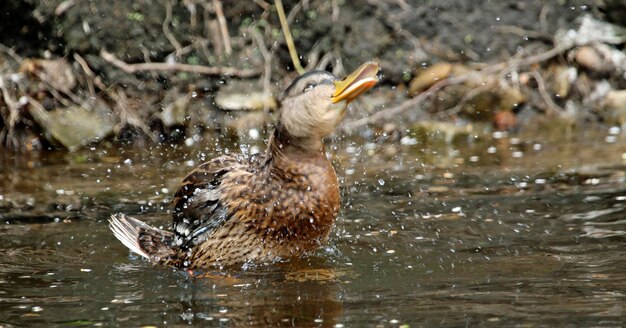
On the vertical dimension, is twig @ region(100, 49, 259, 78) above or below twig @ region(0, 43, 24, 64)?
below

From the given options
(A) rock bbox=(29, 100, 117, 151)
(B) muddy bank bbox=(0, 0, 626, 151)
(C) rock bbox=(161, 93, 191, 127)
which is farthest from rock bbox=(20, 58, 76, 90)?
(C) rock bbox=(161, 93, 191, 127)

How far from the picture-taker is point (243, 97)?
10141 mm

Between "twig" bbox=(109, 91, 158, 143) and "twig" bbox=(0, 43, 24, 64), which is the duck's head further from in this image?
"twig" bbox=(0, 43, 24, 64)

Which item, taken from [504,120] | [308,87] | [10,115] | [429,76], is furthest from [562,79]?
[308,87]

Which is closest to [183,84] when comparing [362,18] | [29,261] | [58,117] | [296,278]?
[58,117]

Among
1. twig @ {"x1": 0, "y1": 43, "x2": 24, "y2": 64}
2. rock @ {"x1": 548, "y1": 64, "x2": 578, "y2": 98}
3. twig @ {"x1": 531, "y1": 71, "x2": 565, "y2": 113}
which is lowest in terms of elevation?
twig @ {"x1": 531, "y1": 71, "x2": 565, "y2": 113}

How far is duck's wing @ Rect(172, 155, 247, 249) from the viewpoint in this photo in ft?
18.7

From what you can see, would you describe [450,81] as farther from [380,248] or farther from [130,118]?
[380,248]

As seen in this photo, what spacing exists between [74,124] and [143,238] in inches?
150

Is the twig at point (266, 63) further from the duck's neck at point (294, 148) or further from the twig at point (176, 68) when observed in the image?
the duck's neck at point (294, 148)

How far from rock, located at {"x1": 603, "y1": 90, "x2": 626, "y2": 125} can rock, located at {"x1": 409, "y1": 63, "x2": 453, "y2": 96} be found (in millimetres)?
1556

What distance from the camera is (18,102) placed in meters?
9.66

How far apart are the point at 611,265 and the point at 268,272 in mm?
1800

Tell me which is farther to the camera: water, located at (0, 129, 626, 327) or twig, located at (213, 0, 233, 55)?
twig, located at (213, 0, 233, 55)
